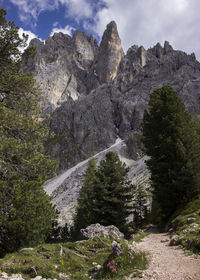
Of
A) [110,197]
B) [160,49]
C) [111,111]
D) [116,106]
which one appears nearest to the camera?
[110,197]

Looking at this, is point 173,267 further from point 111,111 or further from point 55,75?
point 55,75

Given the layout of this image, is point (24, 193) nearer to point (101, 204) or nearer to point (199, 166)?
point (101, 204)

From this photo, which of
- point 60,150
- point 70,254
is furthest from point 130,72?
point 70,254

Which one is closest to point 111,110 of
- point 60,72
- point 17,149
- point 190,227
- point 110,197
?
point 60,72

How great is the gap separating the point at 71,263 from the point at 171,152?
45.9 ft

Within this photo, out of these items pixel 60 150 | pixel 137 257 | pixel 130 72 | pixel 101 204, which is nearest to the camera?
pixel 137 257

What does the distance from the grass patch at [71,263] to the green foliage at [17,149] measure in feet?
6.57

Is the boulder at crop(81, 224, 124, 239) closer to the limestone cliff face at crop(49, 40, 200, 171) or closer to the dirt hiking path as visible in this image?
the dirt hiking path

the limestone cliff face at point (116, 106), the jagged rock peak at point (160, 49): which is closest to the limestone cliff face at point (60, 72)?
the limestone cliff face at point (116, 106)

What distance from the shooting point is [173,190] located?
18.3m

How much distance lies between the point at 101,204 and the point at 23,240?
367 inches

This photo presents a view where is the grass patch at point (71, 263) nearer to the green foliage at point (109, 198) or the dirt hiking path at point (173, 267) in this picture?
the dirt hiking path at point (173, 267)

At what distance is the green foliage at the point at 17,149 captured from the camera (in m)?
9.96

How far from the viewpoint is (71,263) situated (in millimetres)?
8156
